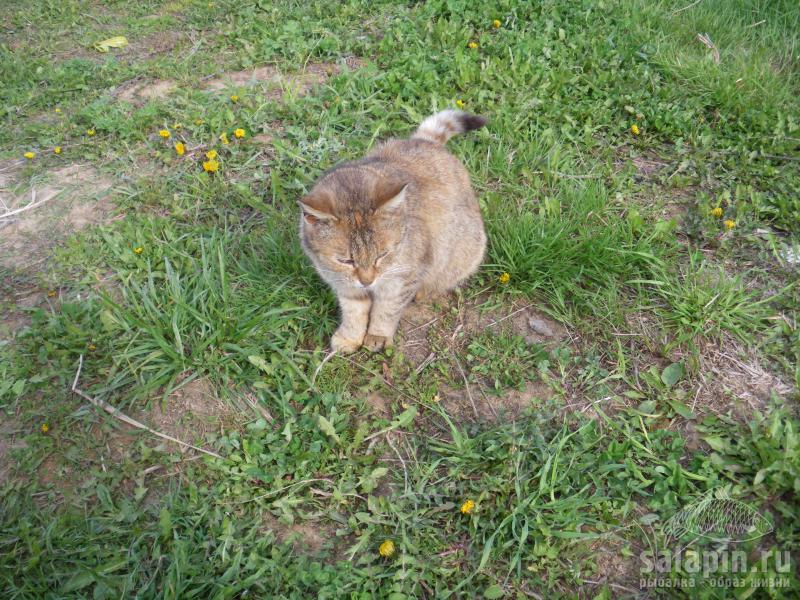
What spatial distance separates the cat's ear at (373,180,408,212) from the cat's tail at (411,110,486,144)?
1.18 m

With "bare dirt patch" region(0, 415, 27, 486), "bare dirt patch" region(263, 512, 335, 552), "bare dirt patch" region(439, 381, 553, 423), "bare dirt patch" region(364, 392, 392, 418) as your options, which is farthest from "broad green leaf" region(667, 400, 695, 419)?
"bare dirt patch" region(0, 415, 27, 486)

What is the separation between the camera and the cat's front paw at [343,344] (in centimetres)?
306

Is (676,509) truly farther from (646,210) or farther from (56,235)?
(56,235)

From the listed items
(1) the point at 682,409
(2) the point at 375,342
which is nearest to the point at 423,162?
(2) the point at 375,342

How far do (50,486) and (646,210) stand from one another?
12.7 ft

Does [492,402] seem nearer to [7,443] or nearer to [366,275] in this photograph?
[366,275]

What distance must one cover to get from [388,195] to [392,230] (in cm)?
26

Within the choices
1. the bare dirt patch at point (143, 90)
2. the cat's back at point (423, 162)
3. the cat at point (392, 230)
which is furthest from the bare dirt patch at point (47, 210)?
the cat's back at point (423, 162)

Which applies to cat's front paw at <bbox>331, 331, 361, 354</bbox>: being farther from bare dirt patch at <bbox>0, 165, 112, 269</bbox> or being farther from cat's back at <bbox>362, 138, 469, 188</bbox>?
bare dirt patch at <bbox>0, 165, 112, 269</bbox>

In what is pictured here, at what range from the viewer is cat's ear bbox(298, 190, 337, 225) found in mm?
2449

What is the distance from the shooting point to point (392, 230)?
2.70 m

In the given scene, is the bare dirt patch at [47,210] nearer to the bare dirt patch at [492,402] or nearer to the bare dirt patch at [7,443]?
the bare dirt patch at [7,443]

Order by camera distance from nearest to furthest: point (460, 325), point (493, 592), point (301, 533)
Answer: point (493, 592) < point (301, 533) < point (460, 325)

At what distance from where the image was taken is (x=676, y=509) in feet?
7.63
